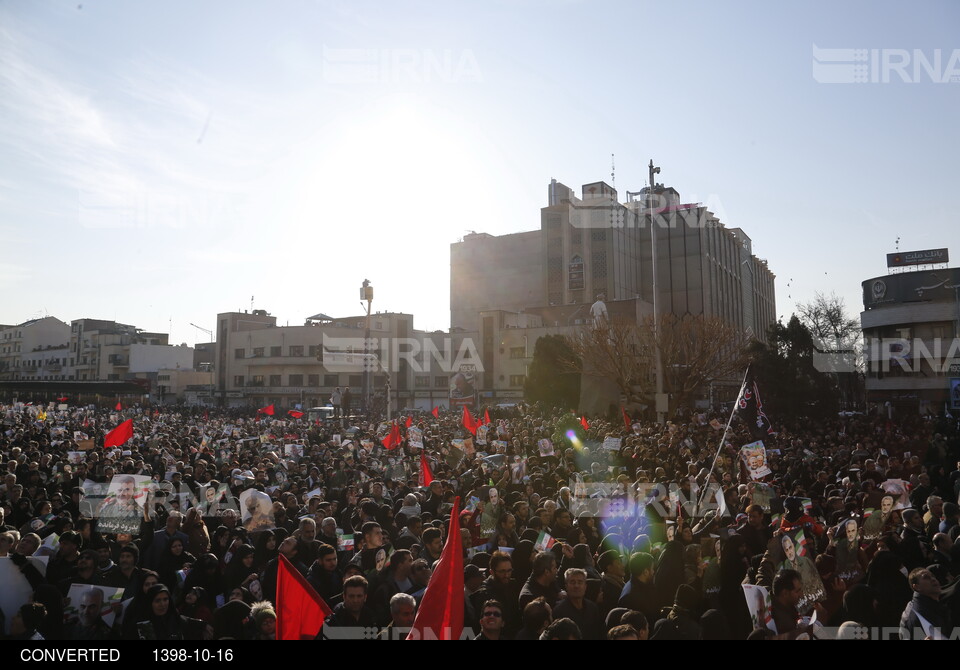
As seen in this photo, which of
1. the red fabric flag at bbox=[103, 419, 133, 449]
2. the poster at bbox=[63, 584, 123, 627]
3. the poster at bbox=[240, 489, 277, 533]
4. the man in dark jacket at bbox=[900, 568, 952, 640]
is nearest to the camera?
the man in dark jacket at bbox=[900, 568, 952, 640]

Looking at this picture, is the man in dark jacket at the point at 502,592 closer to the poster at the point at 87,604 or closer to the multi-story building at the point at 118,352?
the poster at the point at 87,604

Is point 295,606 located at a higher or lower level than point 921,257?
lower

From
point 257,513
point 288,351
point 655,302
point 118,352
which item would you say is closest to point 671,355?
point 655,302

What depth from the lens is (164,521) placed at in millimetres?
8516

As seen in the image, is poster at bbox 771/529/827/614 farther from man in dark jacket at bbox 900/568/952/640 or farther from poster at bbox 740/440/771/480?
poster at bbox 740/440/771/480

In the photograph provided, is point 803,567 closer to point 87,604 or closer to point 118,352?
point 87,604

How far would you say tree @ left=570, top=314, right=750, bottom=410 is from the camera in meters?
33.8

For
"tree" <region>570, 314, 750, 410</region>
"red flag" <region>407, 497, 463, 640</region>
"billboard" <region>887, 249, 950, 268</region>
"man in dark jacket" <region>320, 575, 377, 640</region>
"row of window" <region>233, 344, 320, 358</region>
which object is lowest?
"man in dark jacket" <region>320, 575, 377, 640</region>

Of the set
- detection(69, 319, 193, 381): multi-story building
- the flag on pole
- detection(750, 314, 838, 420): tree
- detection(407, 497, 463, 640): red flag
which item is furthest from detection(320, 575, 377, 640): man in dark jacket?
detection(69, 319, 193, 381): multi-story building

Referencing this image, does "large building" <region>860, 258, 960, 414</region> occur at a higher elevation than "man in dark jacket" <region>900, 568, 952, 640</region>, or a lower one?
higher

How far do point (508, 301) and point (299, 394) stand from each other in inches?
1103

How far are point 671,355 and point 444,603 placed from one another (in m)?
31.2

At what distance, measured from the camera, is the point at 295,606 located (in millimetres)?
4715

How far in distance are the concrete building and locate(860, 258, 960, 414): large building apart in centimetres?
10334
